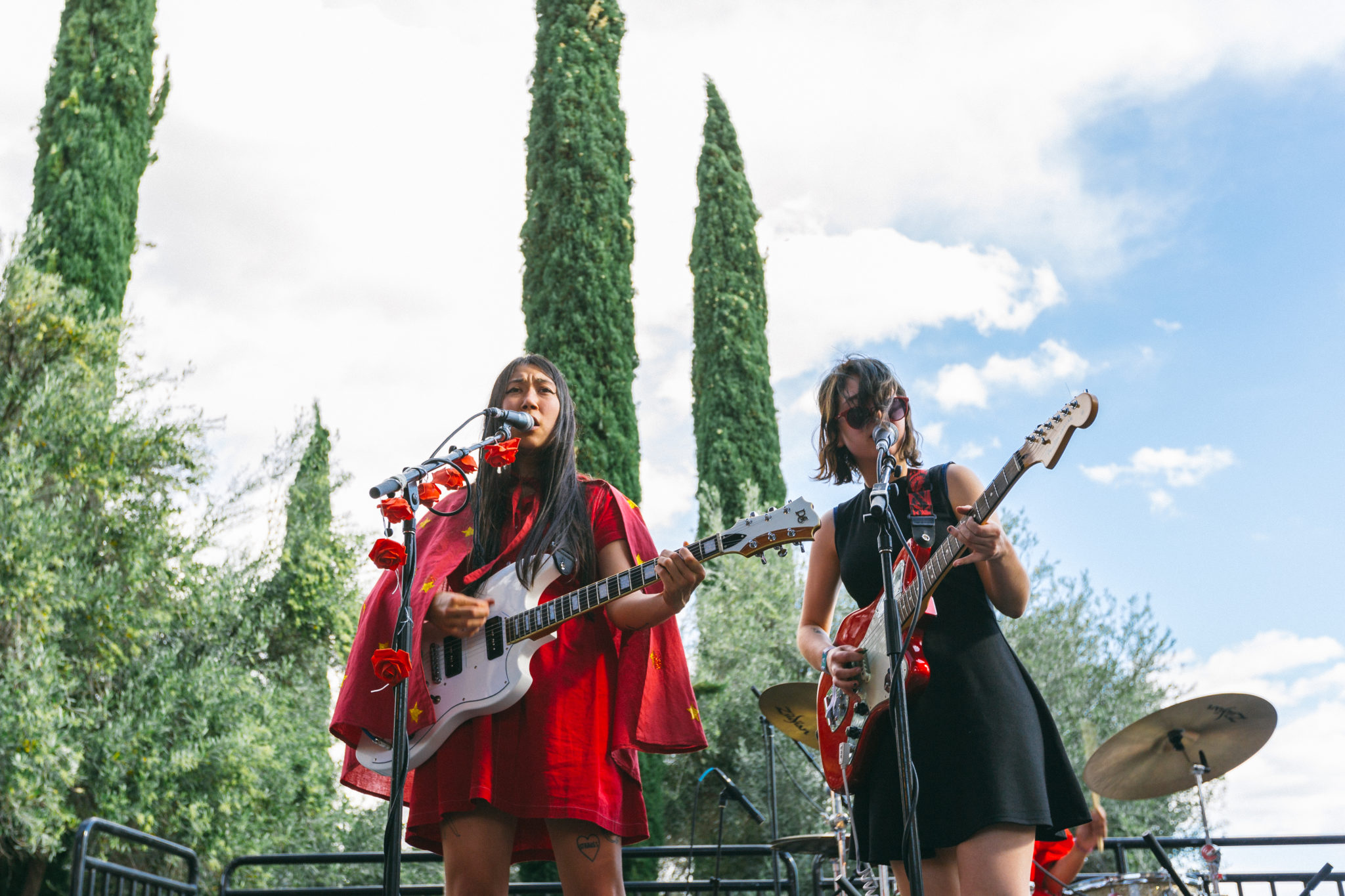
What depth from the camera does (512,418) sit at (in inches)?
101

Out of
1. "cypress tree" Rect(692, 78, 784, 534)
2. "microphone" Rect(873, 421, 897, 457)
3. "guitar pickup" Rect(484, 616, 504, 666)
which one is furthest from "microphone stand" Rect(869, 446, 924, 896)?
"cypress tree" Rect(692, 78, 784, 534)

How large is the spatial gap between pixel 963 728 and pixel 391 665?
118 centimetres

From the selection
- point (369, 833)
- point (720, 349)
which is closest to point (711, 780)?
point (369, 833)

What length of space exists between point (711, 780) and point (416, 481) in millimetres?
9408

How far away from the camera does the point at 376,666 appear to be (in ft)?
6.47

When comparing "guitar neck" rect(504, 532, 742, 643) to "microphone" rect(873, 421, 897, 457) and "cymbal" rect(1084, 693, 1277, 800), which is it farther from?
"cymbal" rect(1084, 693, 1277, 800)

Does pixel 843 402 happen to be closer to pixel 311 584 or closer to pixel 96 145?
pixel 311 584

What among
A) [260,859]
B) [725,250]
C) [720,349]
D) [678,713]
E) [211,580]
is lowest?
[260,859]

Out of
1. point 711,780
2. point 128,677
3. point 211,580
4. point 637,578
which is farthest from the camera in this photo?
point 711,780

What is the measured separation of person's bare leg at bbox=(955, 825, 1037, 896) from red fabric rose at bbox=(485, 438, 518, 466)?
1336 millimetres

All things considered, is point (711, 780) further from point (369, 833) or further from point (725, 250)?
point (725, 250)

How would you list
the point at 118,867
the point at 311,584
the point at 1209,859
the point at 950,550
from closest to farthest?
1. the point at 950,550
2. the point at 118,867
3. the point at 1209,859
4. the point at 311,584

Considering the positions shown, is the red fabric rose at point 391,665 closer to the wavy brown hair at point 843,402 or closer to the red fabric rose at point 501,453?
the red fabric rose at point 501,453

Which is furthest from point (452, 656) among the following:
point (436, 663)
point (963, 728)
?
point (963, 728)
